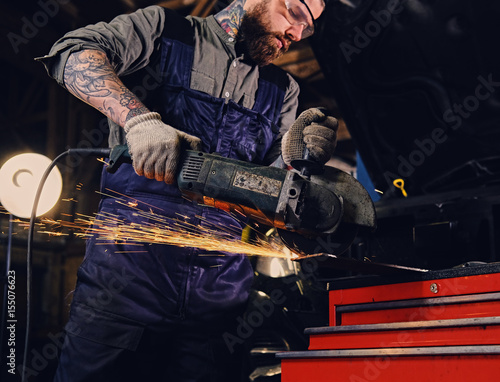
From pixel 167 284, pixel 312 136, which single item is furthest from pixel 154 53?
pixel 167 284

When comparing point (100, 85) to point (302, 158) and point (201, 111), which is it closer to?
point (201, 111)

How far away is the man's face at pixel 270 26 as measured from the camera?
5.08 feet

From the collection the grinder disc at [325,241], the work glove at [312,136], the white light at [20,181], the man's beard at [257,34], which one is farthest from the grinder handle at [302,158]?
the white light at [20,181]

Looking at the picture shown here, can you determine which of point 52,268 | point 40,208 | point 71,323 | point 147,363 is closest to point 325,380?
point 147,363

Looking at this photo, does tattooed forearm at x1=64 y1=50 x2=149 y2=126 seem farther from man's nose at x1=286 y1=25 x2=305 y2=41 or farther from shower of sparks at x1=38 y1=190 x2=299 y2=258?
man's nose at x1=286 y1=25 x2=305 y2=41

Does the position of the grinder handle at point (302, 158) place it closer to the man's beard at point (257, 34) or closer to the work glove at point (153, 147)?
the work glove at point (153, 147)

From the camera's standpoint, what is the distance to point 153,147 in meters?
1.10

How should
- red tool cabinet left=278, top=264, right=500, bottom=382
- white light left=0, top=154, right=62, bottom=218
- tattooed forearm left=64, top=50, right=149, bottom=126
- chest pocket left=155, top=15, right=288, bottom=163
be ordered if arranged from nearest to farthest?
1. red tool cabinet left=278, top=264, right=500, bottom=382
2. tattooed forearm left=64, top=50, right=149, bottom=126
3. chest pocket left=155, top=15, right=288, bottom=163
4. white light left=0, top=154, right=62, bottom=218

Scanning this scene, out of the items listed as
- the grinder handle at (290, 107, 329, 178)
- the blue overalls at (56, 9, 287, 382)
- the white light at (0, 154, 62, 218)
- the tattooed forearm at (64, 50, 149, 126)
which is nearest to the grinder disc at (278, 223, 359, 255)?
the grinder handle at (290, 107, 329, 178)

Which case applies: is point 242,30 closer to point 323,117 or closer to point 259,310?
point 323,117

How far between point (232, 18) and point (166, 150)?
26.4 inches

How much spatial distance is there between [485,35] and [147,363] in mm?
1687

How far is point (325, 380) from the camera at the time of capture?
1.26 metres

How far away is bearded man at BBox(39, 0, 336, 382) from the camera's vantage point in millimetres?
1223
